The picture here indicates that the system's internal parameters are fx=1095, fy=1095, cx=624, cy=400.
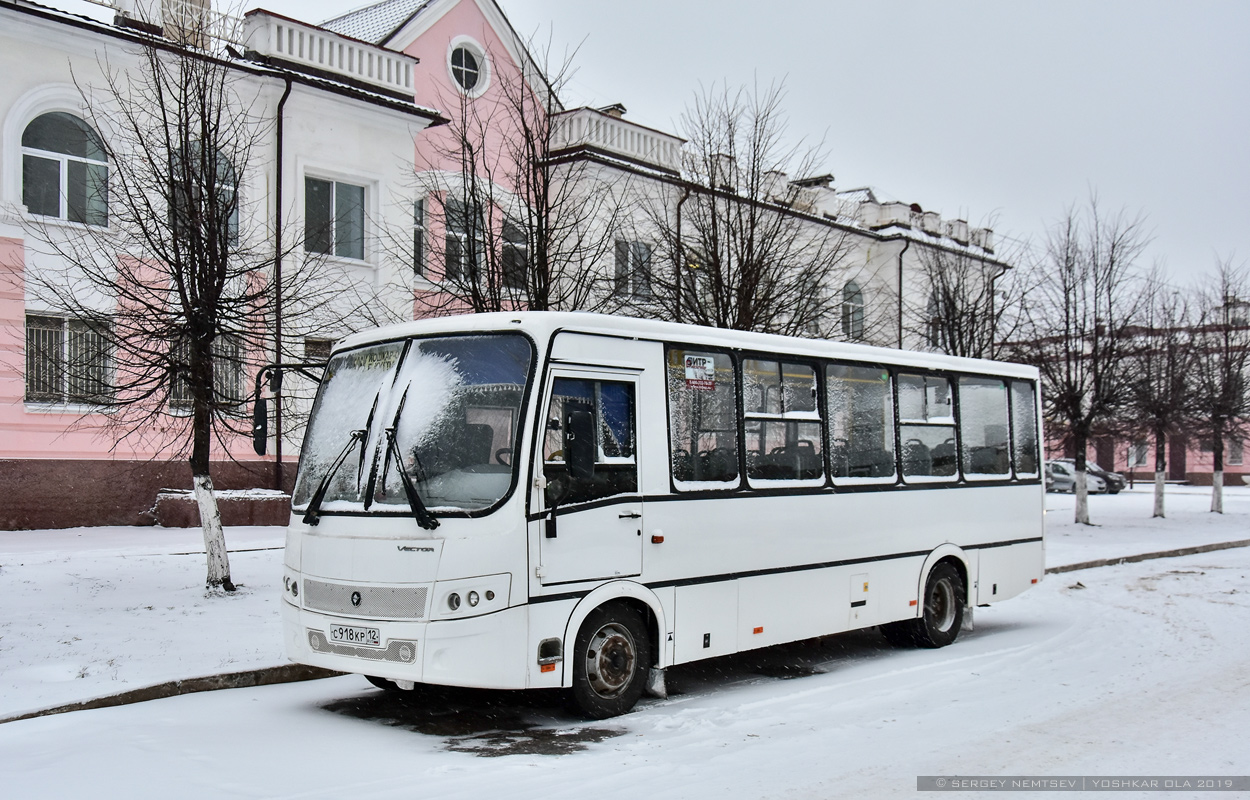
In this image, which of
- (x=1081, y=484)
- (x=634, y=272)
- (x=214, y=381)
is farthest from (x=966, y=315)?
(x=214, y=381)

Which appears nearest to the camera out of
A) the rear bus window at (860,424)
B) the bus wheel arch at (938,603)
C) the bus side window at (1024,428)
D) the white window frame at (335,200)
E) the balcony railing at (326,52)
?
the rear bus window at (860,424)

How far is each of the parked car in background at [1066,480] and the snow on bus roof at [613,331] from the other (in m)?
41.6

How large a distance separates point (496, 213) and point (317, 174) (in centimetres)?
406

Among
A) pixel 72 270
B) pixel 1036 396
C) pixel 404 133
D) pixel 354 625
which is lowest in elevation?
pixel 354 625

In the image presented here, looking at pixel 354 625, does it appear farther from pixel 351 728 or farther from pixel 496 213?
pixel 496 213

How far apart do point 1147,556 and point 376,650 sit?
1871cm

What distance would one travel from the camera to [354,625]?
752 cm

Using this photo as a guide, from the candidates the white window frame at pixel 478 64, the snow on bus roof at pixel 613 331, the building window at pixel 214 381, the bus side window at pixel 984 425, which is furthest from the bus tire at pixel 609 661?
the white window frame at pixel 478 64

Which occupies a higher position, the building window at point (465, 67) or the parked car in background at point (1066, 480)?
the building window at point (465, 67)

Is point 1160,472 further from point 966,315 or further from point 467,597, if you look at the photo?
point 467,597

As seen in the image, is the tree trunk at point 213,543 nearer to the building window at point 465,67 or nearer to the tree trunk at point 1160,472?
the building window at point 465,67

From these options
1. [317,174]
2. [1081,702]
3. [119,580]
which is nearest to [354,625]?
[1081,702]

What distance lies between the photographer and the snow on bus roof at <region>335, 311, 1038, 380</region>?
25.6ft

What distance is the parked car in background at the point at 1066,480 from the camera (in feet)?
159
